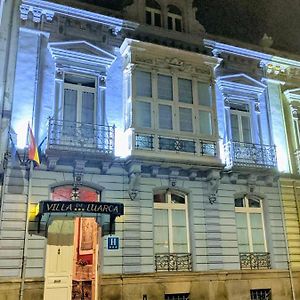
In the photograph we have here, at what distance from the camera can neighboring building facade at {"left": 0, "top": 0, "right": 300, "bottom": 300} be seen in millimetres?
11570

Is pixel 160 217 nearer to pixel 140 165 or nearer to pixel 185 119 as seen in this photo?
pixel 140 165

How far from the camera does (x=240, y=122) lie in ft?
50.5

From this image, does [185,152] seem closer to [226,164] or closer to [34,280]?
[226,164]

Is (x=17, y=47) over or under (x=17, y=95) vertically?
over

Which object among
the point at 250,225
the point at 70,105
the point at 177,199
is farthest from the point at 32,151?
the point at 250,225

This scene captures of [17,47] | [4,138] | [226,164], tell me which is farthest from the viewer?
[226,164]

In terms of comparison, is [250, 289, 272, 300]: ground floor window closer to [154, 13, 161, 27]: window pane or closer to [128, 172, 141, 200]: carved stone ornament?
[128, 172, 141, 200]: carved stone ornament

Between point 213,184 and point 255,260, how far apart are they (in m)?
3.22

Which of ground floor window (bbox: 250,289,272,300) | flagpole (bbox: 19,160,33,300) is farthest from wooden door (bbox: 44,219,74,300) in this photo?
ground floor window (bbox: 250,289,272,300)

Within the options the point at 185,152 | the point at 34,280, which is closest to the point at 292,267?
the point at 185,152

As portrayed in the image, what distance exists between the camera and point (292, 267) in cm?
1412

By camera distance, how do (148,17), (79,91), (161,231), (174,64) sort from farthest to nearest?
(148,17) → (174,64) → (79,91) → (161,231)

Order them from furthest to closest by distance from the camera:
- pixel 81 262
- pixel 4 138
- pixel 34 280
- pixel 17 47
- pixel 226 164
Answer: pixel 81 262 → pixel 226 164 → pixel 17 47 → pixel 4 138 → pixel 34 280

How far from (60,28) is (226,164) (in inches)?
299
